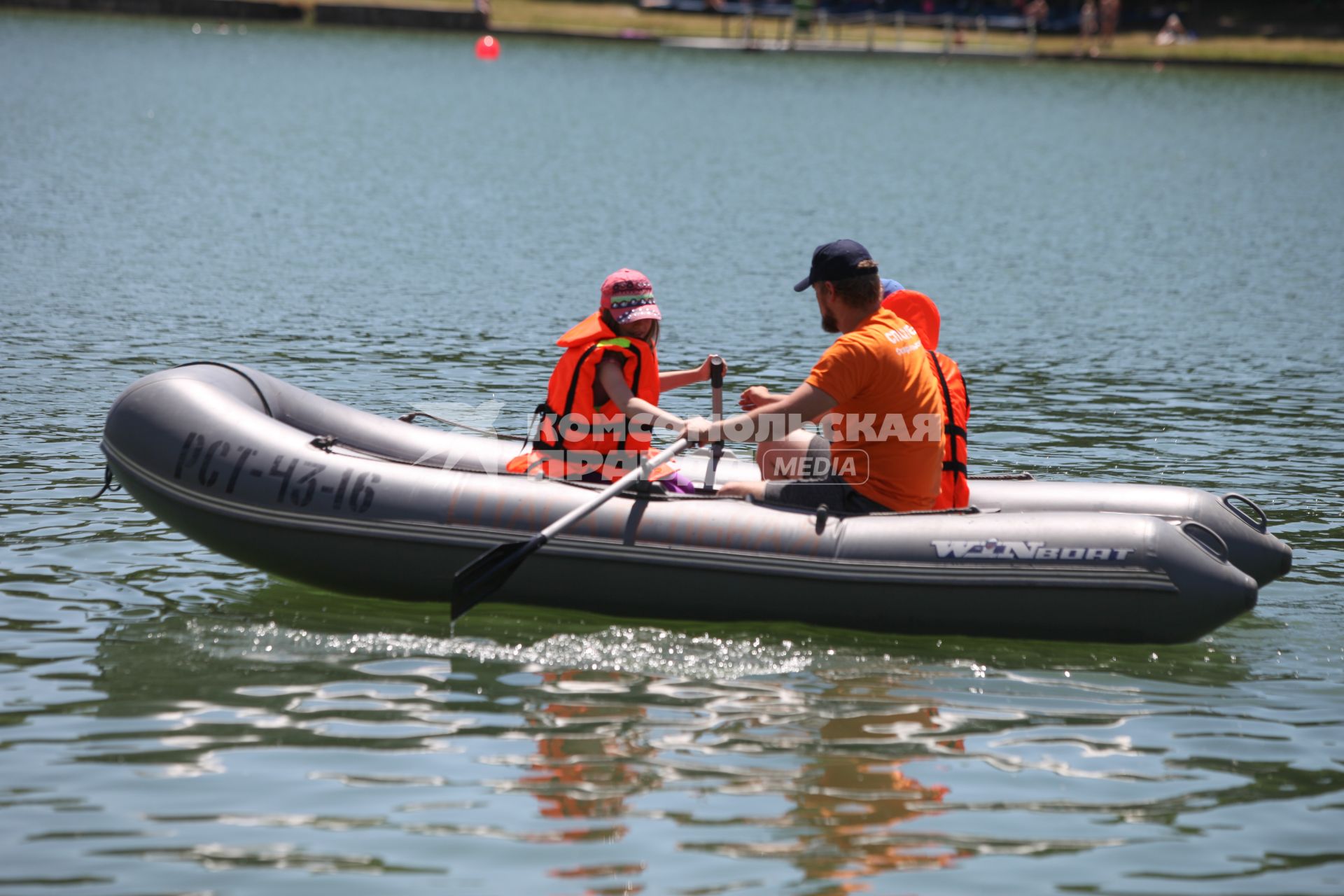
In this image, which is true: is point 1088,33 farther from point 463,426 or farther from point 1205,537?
point 1205,537

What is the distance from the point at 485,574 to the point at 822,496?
141 cm

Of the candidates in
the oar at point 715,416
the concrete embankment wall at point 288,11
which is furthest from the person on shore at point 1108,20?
the oar at point 715,416

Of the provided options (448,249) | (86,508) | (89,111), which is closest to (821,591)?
(86,508)

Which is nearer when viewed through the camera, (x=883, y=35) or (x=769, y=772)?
(x=769, y=772)

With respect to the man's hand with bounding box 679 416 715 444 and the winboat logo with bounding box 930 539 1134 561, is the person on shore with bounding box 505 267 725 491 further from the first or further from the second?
the winboat logo with bounding box 930 539 1134 561

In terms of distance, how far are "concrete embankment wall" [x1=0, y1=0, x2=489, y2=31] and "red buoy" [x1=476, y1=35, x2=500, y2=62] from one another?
17.5ft

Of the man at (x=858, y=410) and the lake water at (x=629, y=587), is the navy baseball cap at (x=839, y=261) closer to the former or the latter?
the man at (x=858, y=410)

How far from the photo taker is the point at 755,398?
21.2ft

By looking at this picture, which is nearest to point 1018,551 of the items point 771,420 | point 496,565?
point 771,420

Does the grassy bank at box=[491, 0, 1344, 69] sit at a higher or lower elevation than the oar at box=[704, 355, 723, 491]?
higher

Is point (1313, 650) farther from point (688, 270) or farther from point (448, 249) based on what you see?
point (448, 249)

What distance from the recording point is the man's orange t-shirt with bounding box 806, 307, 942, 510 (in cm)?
593

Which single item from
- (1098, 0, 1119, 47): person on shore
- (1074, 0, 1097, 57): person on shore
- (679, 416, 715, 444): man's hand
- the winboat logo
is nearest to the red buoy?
(1074, 0, 1097, 57): person on shore

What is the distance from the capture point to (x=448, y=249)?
1634 cm
